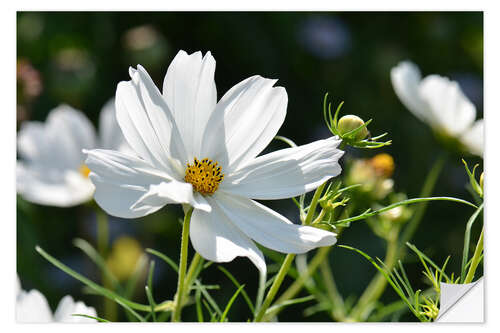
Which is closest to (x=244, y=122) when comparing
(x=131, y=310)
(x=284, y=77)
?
(x=131, y=310)

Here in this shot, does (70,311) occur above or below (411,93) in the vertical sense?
below

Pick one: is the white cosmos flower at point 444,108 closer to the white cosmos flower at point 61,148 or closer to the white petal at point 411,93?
the white petal at point 411,93

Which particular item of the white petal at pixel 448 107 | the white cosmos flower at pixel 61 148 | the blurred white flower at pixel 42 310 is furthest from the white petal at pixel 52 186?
the white petal at pixel 448 107

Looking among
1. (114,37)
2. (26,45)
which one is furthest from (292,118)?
(26,45)

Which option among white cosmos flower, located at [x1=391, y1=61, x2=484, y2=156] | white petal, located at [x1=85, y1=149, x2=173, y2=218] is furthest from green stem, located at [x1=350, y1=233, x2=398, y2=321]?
white petal, located at [x1=85, y1=149, x2=173, y2=218]

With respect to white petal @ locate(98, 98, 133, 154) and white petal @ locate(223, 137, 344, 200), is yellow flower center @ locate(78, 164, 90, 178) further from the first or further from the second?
white petal @ locate(223, 137, 344, 200)

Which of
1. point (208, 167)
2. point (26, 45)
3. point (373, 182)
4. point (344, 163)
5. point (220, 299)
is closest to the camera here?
point (208, 167)

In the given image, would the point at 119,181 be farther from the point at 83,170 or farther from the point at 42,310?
the point at 83,170
